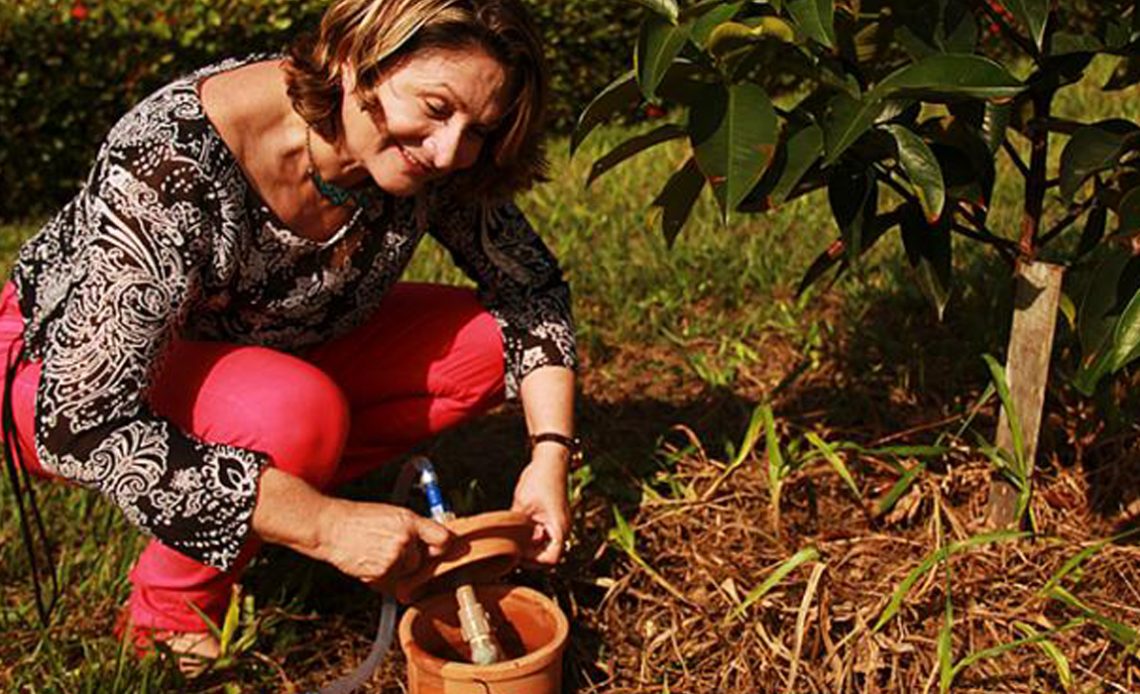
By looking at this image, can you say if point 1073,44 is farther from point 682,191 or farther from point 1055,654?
point 1055,654

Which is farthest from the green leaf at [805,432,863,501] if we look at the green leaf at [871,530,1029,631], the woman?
the woman

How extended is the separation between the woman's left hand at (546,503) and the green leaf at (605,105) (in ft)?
1.90

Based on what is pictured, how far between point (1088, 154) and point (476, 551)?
3.03ft

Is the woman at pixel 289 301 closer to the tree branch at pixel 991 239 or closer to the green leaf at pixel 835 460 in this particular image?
the green leaf at pixel 835 460

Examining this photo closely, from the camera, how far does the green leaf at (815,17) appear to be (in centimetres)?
154

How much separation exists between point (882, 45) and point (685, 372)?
128 centimetres

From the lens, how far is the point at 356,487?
2754 mm

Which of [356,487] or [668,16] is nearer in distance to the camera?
[668,16]

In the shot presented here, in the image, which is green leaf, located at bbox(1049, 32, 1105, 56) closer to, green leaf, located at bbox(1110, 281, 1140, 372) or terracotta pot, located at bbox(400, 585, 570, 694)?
green leaf, located at bbox(1110, 281, 1140, 372)

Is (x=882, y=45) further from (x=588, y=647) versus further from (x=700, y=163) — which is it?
(x=588, y=647)

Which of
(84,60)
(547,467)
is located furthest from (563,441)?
(84,60)

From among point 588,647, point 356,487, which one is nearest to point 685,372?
point 356,487

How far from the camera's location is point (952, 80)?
1.60 metres

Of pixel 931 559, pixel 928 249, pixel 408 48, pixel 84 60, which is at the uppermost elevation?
pixel 408 48
